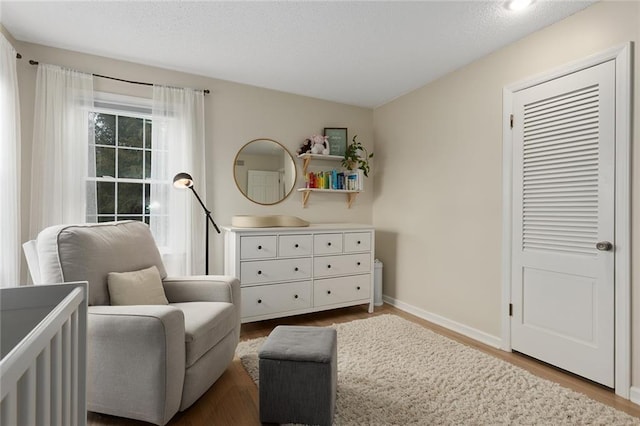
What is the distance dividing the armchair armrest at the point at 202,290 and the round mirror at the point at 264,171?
134cm

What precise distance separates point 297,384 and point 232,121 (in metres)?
2.62

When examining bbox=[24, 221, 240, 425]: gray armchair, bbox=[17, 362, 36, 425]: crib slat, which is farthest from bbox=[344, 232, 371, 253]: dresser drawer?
bbox=[17, 362, 36, 425]: crib slat

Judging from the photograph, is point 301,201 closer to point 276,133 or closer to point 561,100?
point 276,133

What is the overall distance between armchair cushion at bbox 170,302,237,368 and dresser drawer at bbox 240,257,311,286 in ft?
2.29

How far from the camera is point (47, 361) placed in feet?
2.21

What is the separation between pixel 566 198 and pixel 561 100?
2.22 feet

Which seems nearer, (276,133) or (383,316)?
(383,316)

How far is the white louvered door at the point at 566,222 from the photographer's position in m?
2.03

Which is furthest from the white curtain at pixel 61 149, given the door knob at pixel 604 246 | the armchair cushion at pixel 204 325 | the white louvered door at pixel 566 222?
the door knob at pixel 604 246

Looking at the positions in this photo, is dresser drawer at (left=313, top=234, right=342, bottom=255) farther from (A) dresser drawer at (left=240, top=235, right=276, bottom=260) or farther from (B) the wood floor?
(B) the wood floor

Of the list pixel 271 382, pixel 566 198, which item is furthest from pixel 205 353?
pixel 566 198

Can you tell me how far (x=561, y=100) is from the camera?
89.0 inches

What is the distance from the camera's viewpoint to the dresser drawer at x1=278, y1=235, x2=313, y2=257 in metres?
3.07

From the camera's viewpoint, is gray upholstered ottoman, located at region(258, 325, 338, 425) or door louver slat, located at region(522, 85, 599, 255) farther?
door louver slat, located at region(522, 85, 599, 255)
